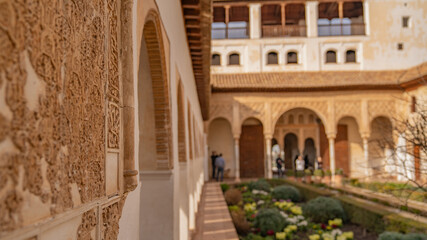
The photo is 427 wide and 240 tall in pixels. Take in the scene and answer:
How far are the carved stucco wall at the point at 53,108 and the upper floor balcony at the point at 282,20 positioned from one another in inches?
919

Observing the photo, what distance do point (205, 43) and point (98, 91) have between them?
6.96 meters

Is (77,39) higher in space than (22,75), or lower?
higher

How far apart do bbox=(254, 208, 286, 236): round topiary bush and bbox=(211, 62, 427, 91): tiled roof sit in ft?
38.5

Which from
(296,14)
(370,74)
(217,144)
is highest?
(296,14)

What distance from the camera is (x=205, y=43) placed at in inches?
332

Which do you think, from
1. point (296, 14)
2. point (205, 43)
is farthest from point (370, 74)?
point (205, 43)

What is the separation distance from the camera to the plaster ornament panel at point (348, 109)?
69.8ft

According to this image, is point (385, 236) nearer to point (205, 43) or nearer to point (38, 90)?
point (205, 43)

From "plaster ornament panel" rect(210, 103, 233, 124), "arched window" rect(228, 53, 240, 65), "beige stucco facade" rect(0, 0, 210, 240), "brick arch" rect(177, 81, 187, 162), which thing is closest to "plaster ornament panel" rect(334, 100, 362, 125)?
"plaster ornament panel" rect(210, 103, 233, 124)

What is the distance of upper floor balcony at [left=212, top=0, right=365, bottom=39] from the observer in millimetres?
24562

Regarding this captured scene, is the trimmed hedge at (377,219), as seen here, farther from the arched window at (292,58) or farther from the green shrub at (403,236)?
the arched window at (292,58)

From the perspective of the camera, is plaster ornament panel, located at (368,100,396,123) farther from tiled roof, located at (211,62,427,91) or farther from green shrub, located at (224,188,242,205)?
green shrub, located at (224,188,242,205)

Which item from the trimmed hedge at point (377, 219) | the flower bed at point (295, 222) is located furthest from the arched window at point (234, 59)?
the trimmed hedge at point (377, 219)

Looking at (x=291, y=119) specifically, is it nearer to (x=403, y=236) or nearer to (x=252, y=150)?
(x=252, y=150)
